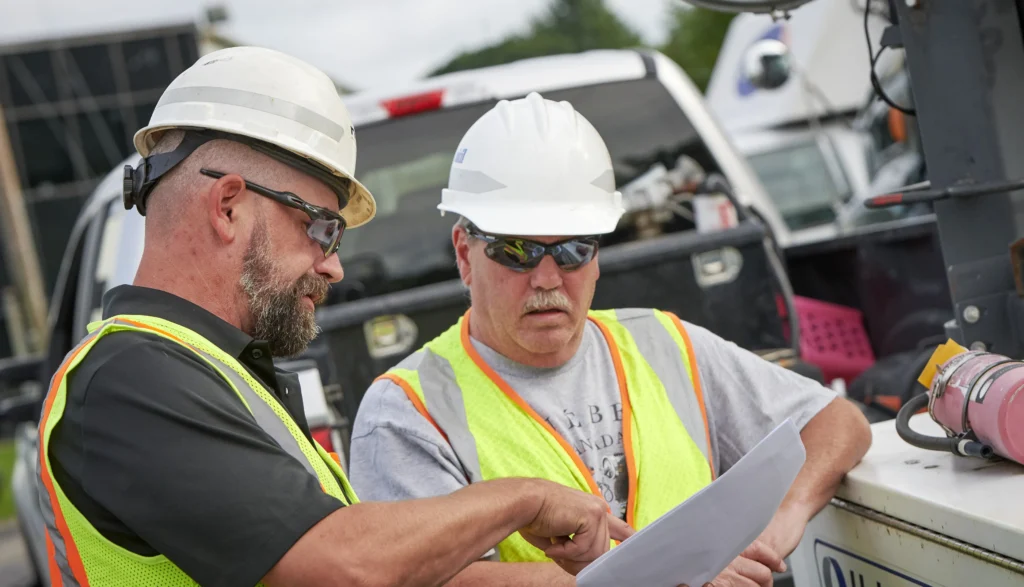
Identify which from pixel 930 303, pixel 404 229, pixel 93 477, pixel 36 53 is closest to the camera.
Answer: pixel 93 477

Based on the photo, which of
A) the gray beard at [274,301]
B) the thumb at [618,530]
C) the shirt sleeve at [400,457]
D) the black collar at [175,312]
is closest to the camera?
the black collar at [175,312]

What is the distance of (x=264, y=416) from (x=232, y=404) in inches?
4.9

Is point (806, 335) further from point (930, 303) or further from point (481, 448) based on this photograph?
point (481, 448)

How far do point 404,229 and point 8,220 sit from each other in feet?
65.6

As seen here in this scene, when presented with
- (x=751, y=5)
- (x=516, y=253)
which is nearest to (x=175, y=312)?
(x=516, y=253)

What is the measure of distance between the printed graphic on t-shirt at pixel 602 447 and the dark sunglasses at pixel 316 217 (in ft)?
2.43

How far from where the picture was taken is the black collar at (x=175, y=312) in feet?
6.68

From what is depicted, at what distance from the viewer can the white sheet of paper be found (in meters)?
2.06

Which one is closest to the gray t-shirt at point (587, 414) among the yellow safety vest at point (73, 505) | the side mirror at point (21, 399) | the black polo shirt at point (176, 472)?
the yellow safety vest at point (73, 505)

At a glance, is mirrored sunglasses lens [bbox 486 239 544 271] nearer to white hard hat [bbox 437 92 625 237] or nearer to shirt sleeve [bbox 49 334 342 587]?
white hard hat [bbox 437 92 625 237]

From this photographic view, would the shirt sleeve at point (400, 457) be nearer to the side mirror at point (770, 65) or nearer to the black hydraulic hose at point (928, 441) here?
the black hydraulic hose at point (928, 441)

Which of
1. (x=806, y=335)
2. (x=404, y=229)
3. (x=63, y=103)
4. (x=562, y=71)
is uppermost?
(x=63, y=103)

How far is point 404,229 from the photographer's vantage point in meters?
4.48

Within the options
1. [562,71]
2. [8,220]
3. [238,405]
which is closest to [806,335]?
[562,71]
